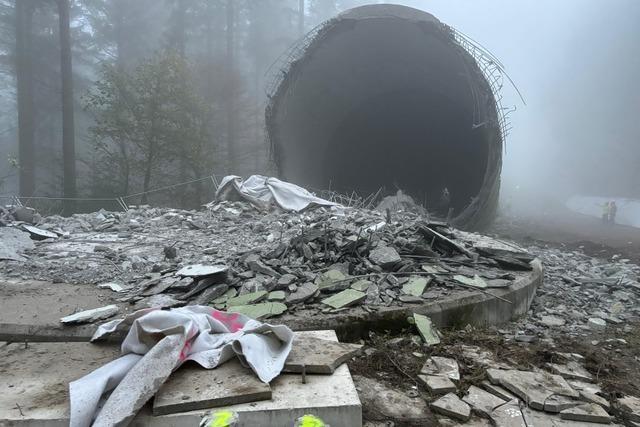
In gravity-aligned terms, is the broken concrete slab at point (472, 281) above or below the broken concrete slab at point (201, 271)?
below

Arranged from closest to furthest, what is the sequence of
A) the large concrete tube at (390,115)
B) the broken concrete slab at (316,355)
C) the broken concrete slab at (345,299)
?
the broken concrete slab at (316,355) < the broken concrete slab at (345,299) < the large concrete tube at (390,115)

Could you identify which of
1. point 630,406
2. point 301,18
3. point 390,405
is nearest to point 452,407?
point 390,405

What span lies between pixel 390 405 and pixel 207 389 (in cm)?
101

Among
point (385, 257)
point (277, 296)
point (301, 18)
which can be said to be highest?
point (301, 18)

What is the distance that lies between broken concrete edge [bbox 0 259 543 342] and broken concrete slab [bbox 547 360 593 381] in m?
0.75

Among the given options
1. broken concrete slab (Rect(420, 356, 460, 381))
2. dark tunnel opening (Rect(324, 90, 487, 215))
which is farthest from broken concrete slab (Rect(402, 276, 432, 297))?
dark tunnel opening (Rect(324, 90, 487, 215))

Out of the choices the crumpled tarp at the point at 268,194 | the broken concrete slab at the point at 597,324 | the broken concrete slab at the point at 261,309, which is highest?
the crumpled tarp at the point at 268,194

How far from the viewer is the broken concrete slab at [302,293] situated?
3.36 m

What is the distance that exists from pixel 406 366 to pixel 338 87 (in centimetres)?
877

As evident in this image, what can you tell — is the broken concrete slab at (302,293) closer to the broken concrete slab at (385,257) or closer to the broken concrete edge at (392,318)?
the broken concrete edge at (392,318)

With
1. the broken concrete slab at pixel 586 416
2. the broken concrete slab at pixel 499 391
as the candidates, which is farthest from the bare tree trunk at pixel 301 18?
the broken concrete slab at pixel 586 416

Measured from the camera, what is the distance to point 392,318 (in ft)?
10.8

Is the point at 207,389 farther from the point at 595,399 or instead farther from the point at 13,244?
the point at 13,244

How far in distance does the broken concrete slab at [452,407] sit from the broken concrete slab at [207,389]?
3.22ft
